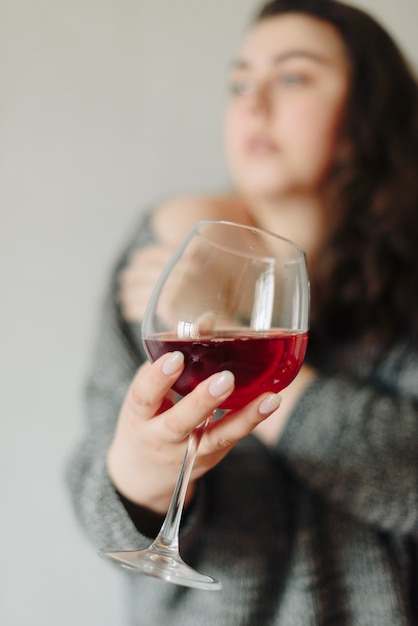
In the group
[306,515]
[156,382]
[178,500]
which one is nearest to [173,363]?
[156,382]

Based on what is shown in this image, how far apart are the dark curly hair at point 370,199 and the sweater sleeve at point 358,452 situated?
0.23 meters

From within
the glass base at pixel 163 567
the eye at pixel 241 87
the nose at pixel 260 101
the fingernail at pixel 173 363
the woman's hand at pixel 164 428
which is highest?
the eye at pixel 241 87

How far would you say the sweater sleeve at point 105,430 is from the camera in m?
0.67

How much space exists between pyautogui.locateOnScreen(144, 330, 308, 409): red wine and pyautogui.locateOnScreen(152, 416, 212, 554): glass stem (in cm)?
4

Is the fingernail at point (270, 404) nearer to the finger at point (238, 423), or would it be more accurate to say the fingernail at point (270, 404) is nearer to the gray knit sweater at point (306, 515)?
the finger at point (238, 423)

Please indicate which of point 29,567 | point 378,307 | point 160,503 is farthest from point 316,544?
point 29,567

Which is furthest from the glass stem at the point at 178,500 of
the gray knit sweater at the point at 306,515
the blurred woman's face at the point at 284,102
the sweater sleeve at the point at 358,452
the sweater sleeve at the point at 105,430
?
the blurred woman's face at the point at 284,102

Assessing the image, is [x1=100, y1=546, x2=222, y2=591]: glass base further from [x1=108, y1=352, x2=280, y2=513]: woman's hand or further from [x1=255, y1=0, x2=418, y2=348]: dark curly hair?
[x1=255, y1=0, x2=418, y2=348]: dark curly hair

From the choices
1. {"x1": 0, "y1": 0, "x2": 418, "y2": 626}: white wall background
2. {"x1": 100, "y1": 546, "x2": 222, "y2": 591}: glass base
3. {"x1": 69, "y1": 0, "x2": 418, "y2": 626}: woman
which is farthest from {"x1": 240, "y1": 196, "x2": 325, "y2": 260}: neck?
{"x1": 100, "y1": 546, "x2": 222, "y2": 591}: glass base

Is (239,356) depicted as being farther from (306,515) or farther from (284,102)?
(284,102)

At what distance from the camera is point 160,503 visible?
0.67 m

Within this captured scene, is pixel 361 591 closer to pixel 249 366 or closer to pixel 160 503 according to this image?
pixel 160 503

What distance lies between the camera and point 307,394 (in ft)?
2.91

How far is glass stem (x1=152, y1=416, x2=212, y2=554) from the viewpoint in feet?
1.66
